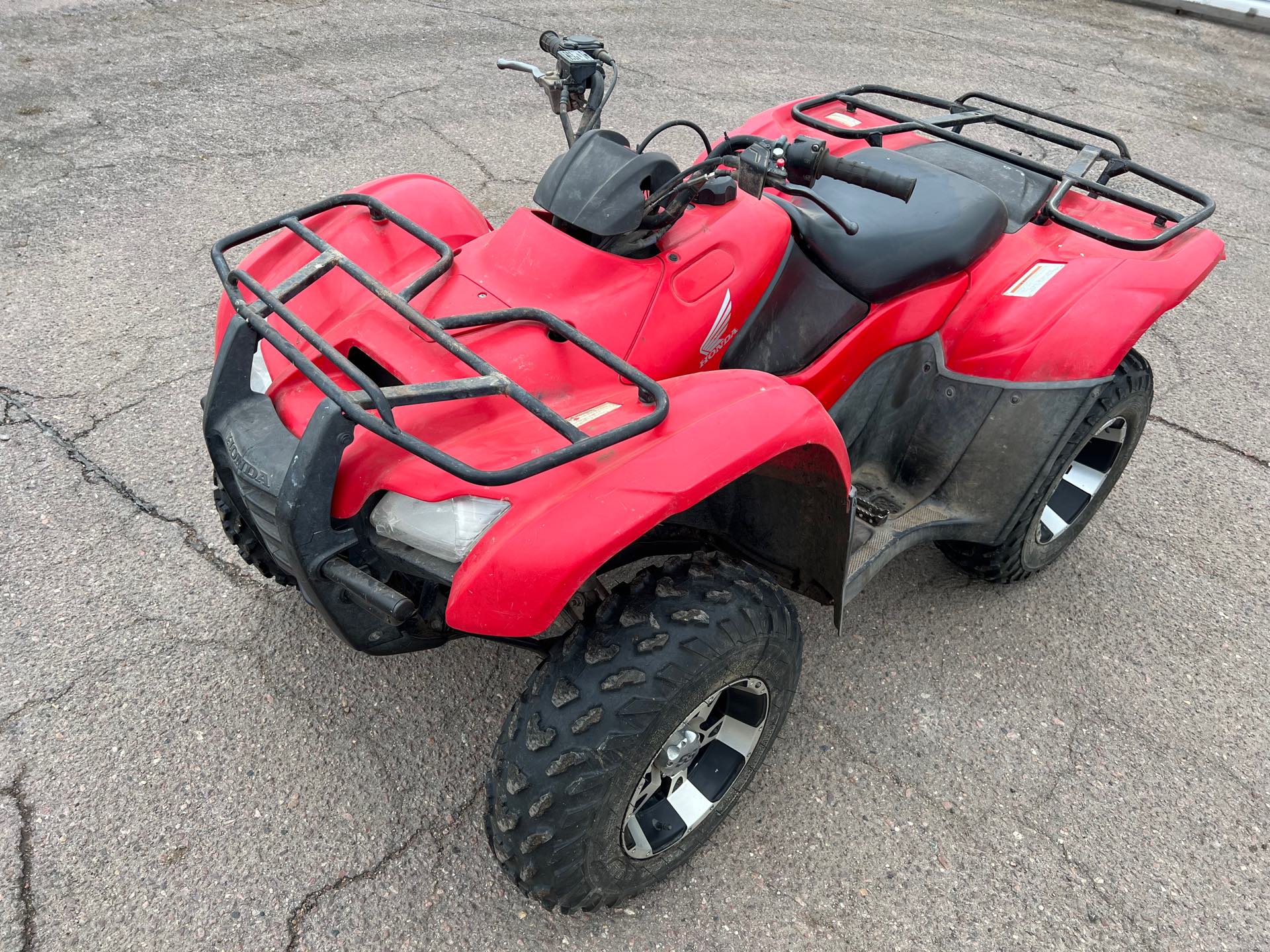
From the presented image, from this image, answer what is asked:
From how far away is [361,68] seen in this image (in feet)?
20.8

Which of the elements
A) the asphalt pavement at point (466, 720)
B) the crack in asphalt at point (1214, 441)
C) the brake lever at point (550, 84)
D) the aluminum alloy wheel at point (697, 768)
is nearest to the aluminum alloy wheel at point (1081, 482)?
the asphalt pavement at point (466, 720)

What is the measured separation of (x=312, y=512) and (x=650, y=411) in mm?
658

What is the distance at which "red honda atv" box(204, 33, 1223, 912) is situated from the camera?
1.70 metres

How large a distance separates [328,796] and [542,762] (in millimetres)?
803

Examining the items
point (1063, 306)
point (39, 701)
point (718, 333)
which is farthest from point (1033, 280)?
point (39, 701)

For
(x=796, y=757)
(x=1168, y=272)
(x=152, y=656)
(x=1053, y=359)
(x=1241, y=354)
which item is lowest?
(x=152, y=656)

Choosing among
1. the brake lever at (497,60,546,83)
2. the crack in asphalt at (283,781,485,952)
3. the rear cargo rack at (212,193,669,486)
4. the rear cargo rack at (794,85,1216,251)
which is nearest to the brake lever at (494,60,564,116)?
the brake lever at (497,60,546,83)

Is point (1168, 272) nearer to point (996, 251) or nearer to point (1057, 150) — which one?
point (996, 251)

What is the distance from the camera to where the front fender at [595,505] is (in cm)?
158

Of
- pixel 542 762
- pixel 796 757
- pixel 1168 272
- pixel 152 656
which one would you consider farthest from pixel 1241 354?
pixel 152 656

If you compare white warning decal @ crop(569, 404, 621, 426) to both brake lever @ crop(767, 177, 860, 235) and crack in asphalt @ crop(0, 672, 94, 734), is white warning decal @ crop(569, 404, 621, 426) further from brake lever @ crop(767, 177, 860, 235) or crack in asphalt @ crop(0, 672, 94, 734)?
crack in asphalt @ crop(0, 672, 94, 734)

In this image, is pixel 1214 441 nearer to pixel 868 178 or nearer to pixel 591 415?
pixel 868 178

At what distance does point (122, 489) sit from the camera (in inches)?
122

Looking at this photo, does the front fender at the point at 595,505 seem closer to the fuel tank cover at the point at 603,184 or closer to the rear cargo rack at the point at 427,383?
the rear cargo rack at the point at 427,383
